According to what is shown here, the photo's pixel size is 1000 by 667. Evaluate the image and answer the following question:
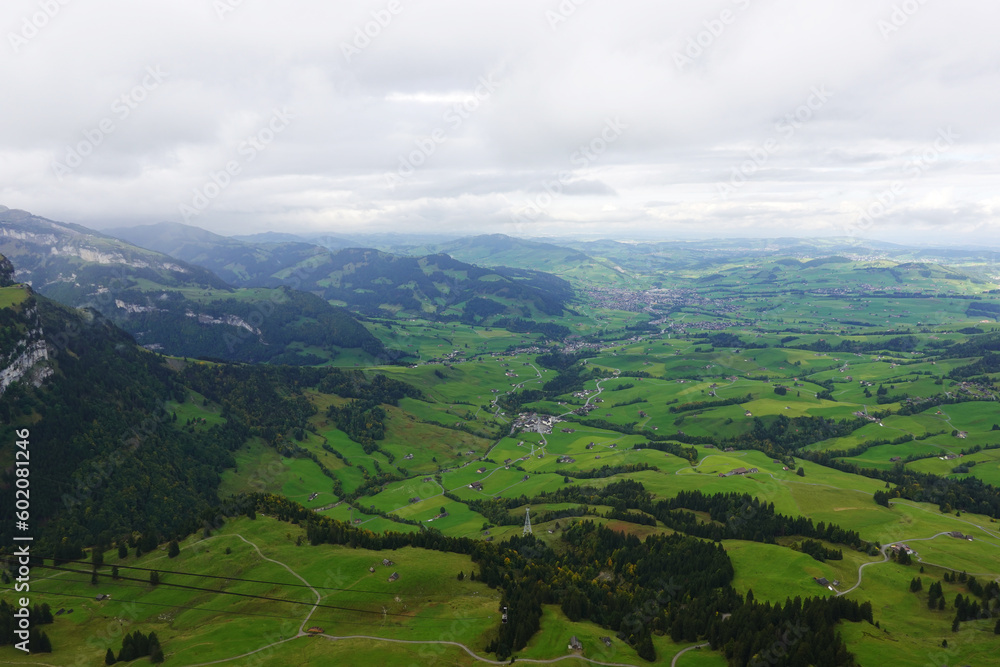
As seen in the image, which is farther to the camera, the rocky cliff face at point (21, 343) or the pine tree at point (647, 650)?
the rocky cliff face at point (21, 343)

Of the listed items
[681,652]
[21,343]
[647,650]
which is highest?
[21,343]

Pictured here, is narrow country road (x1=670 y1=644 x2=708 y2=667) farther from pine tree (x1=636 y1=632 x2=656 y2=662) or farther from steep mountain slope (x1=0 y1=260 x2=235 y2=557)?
steep mountain slope (x1=0 y1=260 x2=235 y2=557)

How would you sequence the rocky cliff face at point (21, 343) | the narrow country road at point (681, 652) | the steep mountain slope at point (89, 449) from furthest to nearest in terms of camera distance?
→ the rocky cliff face at point (21, 343), the steep mountain slope at point (89, 449), the narrow country road at point (681, 652)

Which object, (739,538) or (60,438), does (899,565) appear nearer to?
(739,538)

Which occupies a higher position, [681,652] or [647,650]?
[647,650]

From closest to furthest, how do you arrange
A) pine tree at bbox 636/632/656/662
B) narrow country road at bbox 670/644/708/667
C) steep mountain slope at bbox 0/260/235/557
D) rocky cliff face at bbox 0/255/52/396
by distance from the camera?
1. narrow country road at bbox 670/644/708/667
2. pine tree at bbox 636/632/656/662
3. steep mountain slope at bbox 0/260/235/557
4. rocky cliff face at bbox 0/255/52/396

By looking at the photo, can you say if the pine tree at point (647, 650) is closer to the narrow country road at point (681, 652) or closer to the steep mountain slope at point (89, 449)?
the narrow country road at point (681, 652)

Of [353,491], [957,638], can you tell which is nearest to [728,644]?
[957,638]

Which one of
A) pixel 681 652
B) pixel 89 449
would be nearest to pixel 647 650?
pixel 681 652

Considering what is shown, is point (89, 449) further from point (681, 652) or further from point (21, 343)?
point (681, 652)

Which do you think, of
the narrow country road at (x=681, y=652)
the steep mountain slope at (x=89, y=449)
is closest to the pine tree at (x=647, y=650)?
the narrow country road at (x=681, y=652)

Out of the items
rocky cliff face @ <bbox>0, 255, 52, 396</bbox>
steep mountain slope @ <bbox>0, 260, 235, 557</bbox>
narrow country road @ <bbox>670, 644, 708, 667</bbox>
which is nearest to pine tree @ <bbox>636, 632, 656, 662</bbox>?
narrow country road @ <bbox>670, 644, 708, 667</bbox>
